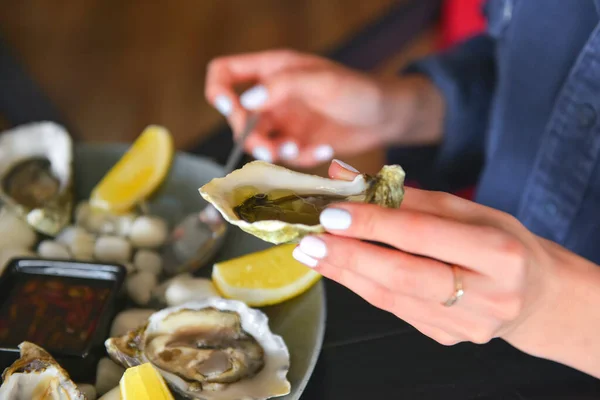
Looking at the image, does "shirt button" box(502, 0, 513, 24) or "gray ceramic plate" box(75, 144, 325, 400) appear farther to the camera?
"shirt button" box(502, 0, 513, 24)

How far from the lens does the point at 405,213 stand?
0.42m

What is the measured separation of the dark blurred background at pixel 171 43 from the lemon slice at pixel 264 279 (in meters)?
1.03

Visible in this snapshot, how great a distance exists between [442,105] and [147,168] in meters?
0.53

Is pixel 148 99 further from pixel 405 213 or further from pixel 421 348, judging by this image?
pixel 405 213

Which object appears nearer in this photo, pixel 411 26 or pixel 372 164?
pixel 372 164

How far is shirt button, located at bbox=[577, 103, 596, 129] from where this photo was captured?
69 cm

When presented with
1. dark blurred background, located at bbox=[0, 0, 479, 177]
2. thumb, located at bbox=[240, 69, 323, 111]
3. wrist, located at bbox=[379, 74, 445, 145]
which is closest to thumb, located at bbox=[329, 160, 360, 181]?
thumb, located at bbox=[240, 69, 323, 111]

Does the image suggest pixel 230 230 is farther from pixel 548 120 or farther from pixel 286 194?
pixel 548 120

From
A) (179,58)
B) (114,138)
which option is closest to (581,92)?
(114,138)

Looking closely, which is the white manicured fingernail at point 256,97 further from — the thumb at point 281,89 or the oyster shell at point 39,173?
the oyster shell at point 39,173

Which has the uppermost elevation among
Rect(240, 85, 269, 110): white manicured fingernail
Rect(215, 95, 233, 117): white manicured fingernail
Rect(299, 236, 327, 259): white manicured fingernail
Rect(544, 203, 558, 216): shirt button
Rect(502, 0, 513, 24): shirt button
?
Rect(502, 0, 513, 24): shirt button

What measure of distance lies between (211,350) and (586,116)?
19.9 inches

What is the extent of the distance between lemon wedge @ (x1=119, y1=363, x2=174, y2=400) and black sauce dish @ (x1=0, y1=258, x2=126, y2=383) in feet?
0.30

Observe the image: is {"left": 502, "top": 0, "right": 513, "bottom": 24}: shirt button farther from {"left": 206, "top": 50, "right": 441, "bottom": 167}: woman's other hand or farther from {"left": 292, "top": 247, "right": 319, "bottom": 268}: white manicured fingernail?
{"left": 292, "top": 247, "right": 319, "bottom": 268}: white manicured fingernail
